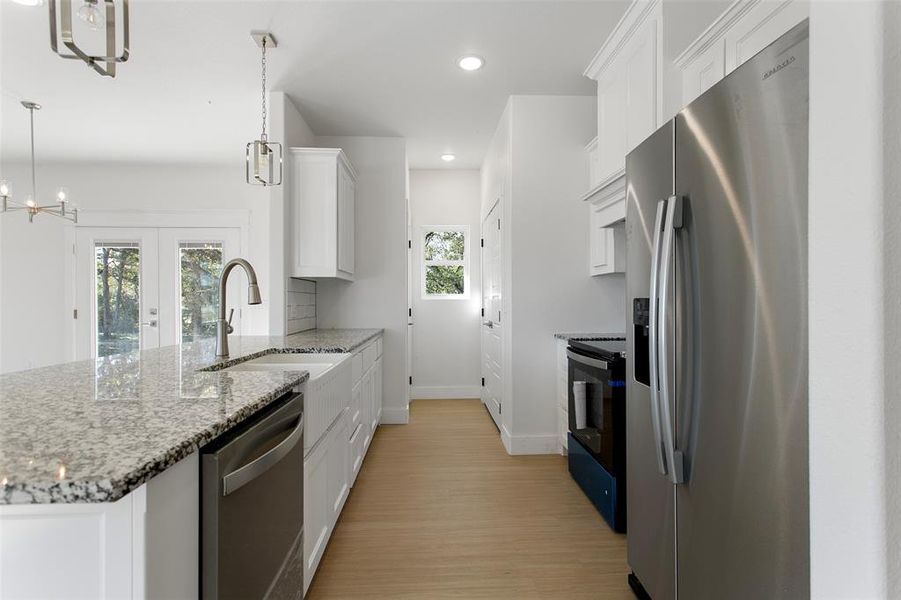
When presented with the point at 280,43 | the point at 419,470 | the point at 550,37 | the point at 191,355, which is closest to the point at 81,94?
the point at 280,43

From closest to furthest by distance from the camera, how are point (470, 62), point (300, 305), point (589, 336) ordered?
1. point (470, 62)
2. point (589, 336)
3. point (300, 305)

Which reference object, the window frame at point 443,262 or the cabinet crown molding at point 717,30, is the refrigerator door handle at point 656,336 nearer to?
the cabinet crown molding at point 717,30

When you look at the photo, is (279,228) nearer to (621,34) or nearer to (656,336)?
(621,34)

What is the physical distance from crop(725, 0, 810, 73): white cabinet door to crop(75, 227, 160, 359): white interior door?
5.76m

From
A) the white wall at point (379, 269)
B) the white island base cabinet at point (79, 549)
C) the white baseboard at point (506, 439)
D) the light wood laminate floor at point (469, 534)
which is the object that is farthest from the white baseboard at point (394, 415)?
the white island base cabinet at point (79, 549)

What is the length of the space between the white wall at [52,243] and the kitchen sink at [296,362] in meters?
2.96

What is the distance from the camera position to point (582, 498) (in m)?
2.59

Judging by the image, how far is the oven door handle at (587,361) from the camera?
2.27 m

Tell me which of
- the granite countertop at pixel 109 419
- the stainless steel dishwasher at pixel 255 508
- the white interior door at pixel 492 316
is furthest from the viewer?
the white interior door at pixel 492 316

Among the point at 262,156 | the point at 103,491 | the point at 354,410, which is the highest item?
the point at 262,156

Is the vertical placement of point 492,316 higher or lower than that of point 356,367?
higher

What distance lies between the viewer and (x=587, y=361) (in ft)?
8.13

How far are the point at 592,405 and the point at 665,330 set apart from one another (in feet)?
4.42

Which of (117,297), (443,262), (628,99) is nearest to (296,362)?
(628,99)
